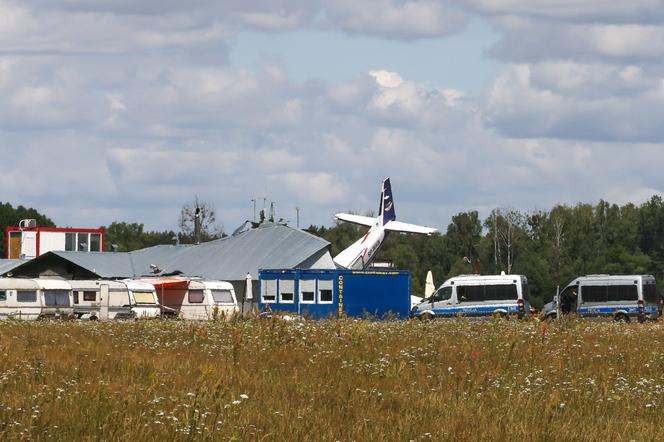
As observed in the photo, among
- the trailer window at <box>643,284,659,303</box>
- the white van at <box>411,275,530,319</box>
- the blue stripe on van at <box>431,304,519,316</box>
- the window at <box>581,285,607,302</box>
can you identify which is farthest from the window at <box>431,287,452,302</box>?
the trailer window at <box>643,284,659,303</box>

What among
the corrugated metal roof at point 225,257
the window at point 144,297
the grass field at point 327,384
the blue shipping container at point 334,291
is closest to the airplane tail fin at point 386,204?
the corrugated metal roof at point 225,257

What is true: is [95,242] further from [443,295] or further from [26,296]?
[443,295]

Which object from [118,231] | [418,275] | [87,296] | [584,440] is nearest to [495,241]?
[418,275]

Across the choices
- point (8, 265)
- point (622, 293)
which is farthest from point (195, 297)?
point (8, 265)

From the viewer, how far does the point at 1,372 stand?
651 inches

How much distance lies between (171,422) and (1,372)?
5307 mm

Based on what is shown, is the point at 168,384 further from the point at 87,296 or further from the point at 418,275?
the point at 418,275

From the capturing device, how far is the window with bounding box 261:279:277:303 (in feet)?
184

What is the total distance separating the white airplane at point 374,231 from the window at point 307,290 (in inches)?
928

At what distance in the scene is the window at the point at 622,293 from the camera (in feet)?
178

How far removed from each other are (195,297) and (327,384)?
3880cm

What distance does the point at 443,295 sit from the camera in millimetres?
54500

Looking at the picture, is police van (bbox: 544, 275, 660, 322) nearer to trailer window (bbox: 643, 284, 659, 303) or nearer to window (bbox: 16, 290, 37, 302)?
trailer window (bbox: 643, 284, 659, 303)

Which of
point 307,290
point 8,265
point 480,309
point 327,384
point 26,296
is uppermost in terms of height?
point 8,265
